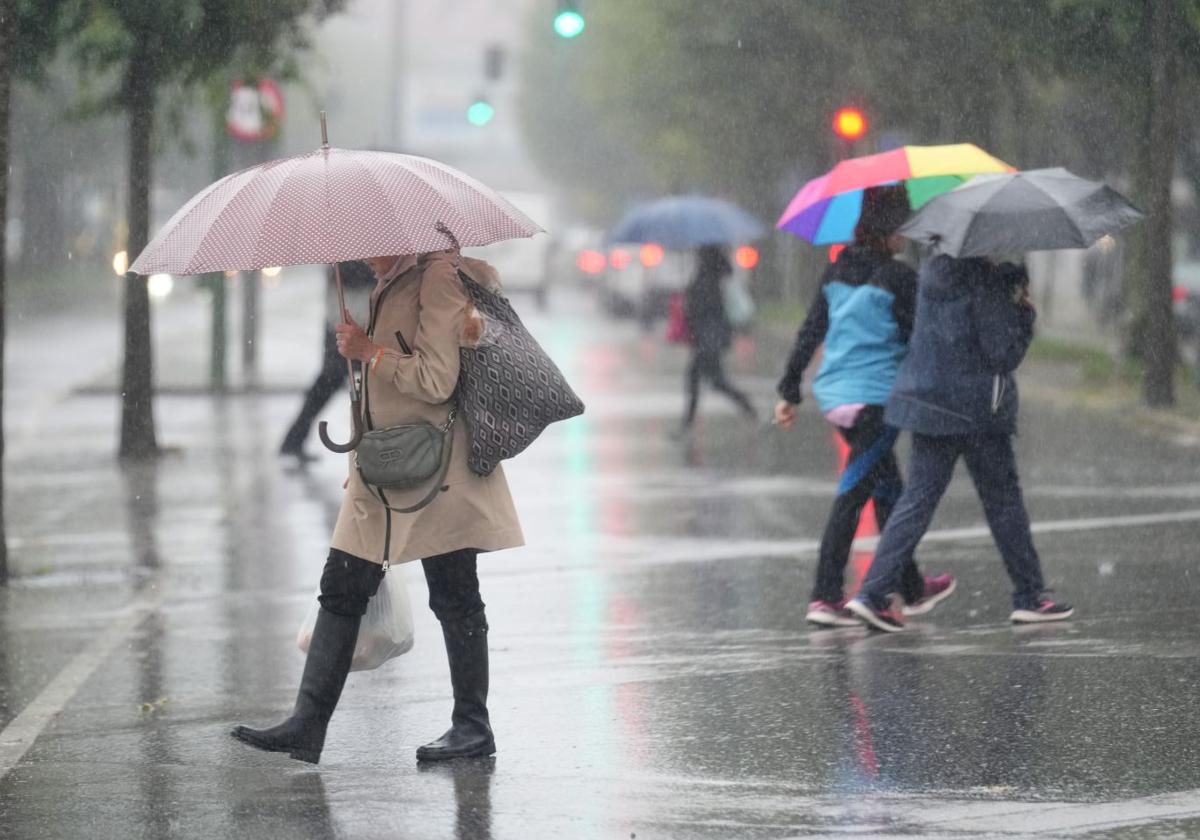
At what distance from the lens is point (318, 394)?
600 inches

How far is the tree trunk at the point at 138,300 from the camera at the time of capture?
1497 cm

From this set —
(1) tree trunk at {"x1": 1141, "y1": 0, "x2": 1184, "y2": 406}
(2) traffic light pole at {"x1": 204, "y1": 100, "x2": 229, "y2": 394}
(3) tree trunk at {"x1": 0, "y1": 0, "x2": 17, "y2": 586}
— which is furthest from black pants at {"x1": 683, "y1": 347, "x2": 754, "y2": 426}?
(3) tree trunk at {"x1": 0, "y1": 0, "x2": 17, "y2": 586}

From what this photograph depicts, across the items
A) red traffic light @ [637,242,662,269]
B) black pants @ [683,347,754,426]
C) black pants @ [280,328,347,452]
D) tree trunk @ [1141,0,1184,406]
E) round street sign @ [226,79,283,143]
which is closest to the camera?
black pants @ [280,328,347,452]

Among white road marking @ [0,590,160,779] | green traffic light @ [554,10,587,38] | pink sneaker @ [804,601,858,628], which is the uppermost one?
green traffic light @ [554,10,587,38]

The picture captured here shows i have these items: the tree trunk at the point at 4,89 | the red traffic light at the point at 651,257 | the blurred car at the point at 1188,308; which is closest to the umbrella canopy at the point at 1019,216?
the tree trunk at the point at 4,89

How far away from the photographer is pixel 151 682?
26.0 ft

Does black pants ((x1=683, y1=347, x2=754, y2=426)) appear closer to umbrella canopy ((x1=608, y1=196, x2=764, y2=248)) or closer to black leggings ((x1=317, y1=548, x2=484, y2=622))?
umbrella canopy ((x1=608, y1=196, x2=764, y2=248))

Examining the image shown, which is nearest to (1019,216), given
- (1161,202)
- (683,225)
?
(683,225)

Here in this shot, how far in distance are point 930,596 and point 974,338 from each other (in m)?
1.27

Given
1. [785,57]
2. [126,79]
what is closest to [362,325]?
[126,79]

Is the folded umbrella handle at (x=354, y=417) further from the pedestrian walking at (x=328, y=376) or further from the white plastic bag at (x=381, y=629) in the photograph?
the pedestrian walking at (x=328, y=376)

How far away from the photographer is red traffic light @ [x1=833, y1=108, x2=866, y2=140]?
2086 cm

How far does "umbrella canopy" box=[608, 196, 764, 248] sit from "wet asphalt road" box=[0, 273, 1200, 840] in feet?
10.2

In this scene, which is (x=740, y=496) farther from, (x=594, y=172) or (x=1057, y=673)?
(x=594, y=172)
